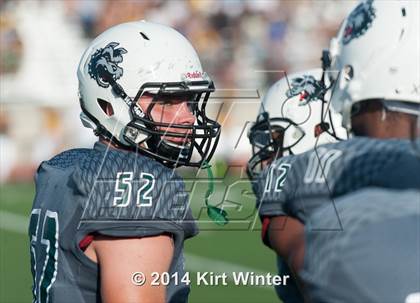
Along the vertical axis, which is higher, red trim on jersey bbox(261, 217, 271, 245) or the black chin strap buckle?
the black chin strap buckle

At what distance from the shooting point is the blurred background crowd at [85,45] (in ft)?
41.3

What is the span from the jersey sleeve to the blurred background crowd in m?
9.54

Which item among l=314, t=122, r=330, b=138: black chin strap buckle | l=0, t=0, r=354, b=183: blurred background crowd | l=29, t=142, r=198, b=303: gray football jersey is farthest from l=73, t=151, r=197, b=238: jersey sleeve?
l=0, t=0, r=354, b=183: blurred background crowd

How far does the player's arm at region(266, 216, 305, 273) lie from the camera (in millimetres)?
2991

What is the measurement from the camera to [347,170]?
1.96 meters

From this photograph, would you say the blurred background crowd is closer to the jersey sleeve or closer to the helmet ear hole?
the helmet ear hole

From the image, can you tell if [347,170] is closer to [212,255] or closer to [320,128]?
[320,128]

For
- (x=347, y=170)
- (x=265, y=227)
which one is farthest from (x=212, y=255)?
(x=347, y=170)

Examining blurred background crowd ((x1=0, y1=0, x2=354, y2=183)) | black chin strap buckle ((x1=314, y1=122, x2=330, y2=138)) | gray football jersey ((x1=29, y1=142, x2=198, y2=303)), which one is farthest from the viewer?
blurred background crowd ((x1=0, y1=0, x2=354, y2=183))

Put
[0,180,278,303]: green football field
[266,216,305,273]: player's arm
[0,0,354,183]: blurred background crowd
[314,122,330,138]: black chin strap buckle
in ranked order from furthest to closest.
A: [0,0,354,183]: blurred background crowd → [0,180,278,303]: green football field → [314,122,330,138]: black chin strap buckle → [266,216,305,273]: player's arm

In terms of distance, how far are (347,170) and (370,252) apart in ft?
0.90

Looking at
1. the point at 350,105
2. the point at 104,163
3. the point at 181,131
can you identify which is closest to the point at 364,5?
the point at 350,105

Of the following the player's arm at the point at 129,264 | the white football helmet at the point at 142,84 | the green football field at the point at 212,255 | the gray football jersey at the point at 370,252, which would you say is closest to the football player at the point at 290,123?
the white football helmet at the point at 142,84

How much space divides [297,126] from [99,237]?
1452mm
